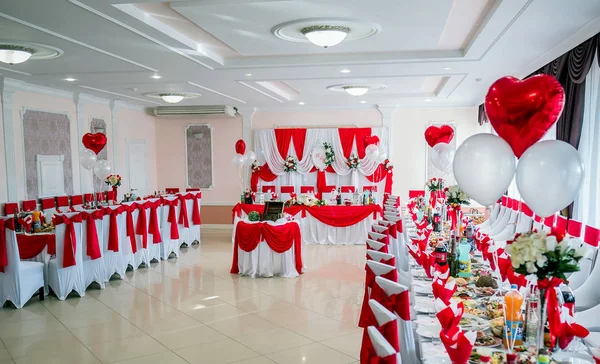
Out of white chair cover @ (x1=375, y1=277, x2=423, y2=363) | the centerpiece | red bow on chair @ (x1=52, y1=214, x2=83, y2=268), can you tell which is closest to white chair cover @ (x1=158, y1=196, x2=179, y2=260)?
red bow on chair @ (x1=52, y1=214, x2=83, y2=268)

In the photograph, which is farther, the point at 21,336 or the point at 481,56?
the point at 481,56

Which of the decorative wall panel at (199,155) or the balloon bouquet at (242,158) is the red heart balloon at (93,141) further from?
the decorative wall panel at (199,155)

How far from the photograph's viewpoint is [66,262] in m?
6.04

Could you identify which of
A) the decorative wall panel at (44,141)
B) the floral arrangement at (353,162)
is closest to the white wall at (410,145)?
the floral arrangement at (353,162)

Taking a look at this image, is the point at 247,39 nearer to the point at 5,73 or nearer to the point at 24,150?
the point at 5,73

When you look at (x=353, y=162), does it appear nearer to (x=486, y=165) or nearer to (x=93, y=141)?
(x=93, y=141)

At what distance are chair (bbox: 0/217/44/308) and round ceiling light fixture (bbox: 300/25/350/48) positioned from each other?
14.0 feet

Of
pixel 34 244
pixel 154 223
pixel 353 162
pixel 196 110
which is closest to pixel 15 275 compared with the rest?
pixel 34 244

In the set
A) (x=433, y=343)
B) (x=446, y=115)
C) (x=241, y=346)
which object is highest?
(x=446, y=115)

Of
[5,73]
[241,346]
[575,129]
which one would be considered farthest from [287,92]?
[241,346]

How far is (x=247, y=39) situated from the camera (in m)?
5.56

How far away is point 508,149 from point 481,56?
12.1ft

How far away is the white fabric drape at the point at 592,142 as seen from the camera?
220 inches

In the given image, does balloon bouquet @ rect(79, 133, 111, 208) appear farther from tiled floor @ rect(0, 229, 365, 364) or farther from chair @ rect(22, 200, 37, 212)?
tiled floor @ rect(0, 229, 365, 364)
